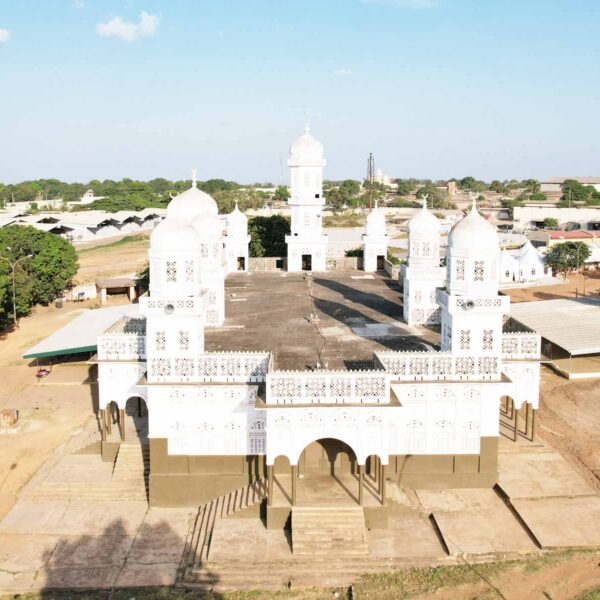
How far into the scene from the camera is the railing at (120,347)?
2022 cm

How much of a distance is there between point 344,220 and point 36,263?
2509 inches

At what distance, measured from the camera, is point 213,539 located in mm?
16188

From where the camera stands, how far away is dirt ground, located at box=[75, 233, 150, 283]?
60119 millimetres

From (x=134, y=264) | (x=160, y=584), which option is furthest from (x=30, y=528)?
(x=134, y=264)

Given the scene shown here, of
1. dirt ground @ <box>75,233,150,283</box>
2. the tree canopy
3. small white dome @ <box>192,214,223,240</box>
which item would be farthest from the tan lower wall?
dirt ground @ <box>75,233,150,283</box>

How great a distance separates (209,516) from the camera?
57.0 ft

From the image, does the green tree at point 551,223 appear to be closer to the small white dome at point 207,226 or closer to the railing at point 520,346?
the small white dome at point 207,226

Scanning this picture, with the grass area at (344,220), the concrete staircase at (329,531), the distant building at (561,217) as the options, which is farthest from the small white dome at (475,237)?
the grass area at (344,220)

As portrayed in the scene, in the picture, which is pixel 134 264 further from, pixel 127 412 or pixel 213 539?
pixel 213 539

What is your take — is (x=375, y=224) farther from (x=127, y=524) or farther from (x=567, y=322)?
(x=127, y=524)

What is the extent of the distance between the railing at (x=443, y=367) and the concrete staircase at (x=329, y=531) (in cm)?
382

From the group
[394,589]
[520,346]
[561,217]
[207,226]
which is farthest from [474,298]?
[561,217]

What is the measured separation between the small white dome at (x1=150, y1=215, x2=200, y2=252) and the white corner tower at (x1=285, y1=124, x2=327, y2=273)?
64.7 ft

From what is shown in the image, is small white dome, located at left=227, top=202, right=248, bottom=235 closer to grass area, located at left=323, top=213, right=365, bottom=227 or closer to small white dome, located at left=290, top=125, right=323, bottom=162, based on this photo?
small white dome, located at left=290, top=125, right=323, bottom=162
